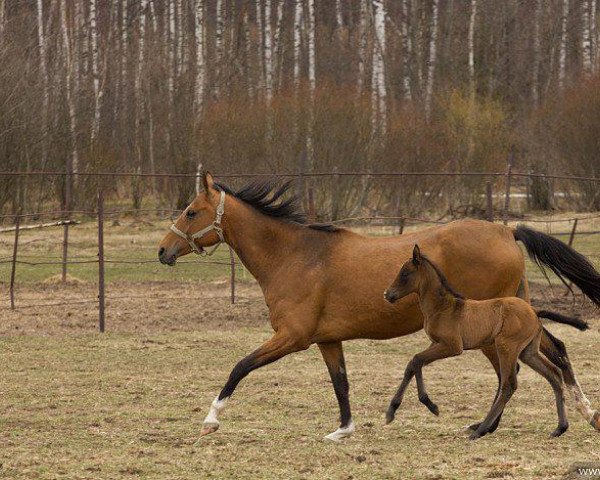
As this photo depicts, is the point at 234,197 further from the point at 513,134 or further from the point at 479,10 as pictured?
the point at 479,10

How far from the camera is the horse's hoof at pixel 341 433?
787cm

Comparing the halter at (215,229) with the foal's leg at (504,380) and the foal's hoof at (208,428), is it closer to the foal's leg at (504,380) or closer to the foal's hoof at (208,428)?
the foal's hoof at (208,428)

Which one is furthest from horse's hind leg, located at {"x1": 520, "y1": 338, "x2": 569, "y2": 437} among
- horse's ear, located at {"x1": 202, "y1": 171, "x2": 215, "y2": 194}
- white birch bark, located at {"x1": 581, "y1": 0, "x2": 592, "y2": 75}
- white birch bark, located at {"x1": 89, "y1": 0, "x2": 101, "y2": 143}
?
white birch bark, located at {"x1": 581, "y1": 0, "x2": 592, "y2": 75}

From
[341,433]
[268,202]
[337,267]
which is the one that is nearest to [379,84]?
[268,202]

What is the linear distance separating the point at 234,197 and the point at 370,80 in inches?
1251

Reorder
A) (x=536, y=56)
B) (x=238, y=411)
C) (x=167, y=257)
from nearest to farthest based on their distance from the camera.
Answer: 1. (x=167, y=257)
2. (x=238, y=411)
3. (x=536, y=56)

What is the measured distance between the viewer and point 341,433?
26.1 feet

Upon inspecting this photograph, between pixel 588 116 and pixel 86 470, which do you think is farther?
pixel 588 116

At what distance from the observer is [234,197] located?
876 centimetres

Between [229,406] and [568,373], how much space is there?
2607mm

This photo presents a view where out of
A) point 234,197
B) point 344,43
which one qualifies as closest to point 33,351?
point 234,197

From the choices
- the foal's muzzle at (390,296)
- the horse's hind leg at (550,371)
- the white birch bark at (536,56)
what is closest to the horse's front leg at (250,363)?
the foal's muzzle at (390,296)

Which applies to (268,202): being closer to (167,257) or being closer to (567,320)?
(167,257)

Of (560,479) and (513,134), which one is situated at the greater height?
(513,134)
